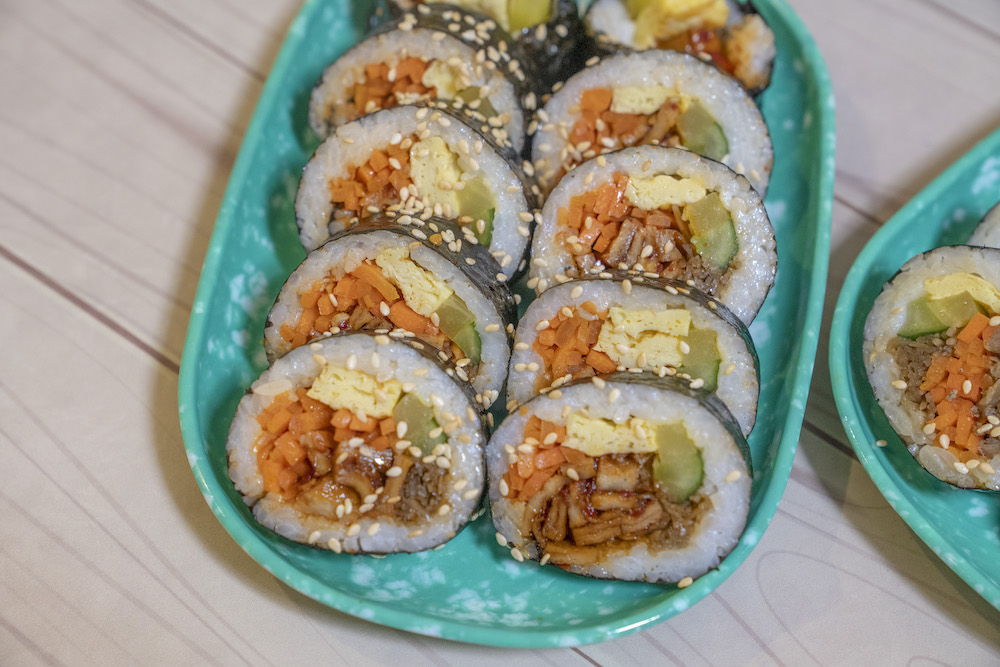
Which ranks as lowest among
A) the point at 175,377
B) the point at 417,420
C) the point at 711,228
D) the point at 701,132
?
the point at 175,377

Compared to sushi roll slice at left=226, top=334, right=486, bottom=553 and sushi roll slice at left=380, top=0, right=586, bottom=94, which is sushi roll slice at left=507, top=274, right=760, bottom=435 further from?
sushi roll slice at left=380, top=0, right=586, bottom=94

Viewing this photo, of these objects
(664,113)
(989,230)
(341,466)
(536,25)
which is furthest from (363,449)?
(989,230)

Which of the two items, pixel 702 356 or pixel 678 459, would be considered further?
pixel 702 356

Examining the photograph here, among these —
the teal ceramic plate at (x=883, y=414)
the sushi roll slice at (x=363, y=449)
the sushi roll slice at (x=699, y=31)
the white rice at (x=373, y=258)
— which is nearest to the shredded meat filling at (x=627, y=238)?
the white rice at (x=373, y=258)

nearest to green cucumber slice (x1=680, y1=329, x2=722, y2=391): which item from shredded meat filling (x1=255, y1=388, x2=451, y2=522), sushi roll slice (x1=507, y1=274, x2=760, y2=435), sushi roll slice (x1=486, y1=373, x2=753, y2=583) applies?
sushi roll slice (x1=507, y1=274, x2=760, y2=435)

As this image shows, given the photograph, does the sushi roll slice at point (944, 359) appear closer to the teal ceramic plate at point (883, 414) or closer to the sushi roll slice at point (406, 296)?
the teal ceramic plate at point (883, 414)

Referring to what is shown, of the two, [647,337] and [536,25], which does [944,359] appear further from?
[536,25]

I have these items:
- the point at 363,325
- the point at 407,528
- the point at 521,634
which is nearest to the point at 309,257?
the point at 363,325

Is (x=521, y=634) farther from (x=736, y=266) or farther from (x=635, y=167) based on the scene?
(x=635, y=167)
